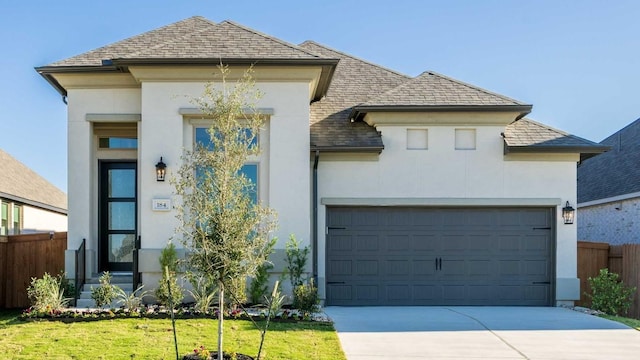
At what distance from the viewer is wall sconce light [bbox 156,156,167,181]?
38.1ft

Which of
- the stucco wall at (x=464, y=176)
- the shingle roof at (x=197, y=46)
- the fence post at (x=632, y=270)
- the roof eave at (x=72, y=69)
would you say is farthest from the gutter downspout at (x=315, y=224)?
the fence post at (x=632, y=270)

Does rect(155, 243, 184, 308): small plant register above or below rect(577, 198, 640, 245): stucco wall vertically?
below

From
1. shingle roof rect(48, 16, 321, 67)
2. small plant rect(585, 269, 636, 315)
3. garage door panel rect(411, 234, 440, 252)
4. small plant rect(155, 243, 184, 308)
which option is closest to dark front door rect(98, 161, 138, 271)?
small plant rect(155, 243, 184, 308)

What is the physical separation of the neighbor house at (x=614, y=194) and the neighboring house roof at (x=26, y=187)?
58.6ft

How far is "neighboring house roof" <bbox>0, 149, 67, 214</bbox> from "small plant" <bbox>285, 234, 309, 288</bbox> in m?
10.6

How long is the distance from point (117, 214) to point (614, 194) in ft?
45.1

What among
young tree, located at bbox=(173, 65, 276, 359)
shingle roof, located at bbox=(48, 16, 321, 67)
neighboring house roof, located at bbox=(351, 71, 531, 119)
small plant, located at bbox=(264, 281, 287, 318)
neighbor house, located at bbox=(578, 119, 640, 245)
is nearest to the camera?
young tree, located at bbox=(173, 65, 276, 359)

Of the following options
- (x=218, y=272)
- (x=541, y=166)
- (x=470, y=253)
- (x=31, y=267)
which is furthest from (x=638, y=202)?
(x=31, y=267)

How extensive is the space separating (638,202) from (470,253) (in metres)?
6.40

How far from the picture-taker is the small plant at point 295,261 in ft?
37.9

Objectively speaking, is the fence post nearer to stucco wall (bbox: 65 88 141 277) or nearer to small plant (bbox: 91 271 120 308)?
small plant (bbox: 91 271 120 308)

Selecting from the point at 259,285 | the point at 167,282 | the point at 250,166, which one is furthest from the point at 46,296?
the point at 250,166

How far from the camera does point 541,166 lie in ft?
42.9

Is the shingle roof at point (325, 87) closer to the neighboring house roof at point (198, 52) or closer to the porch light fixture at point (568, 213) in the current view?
the neighboring house roof at point (198, 52)
